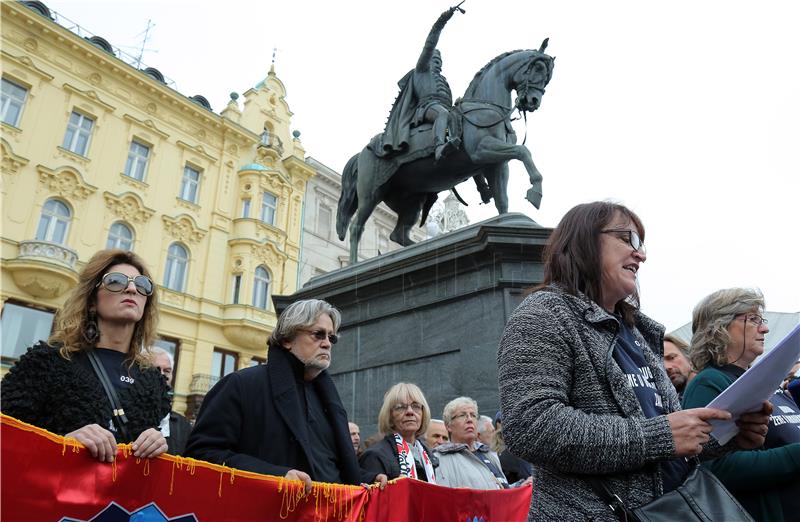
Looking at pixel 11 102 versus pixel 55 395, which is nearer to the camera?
pixel 55 395

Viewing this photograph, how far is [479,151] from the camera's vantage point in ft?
23.0

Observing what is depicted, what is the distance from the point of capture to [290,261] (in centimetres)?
2747

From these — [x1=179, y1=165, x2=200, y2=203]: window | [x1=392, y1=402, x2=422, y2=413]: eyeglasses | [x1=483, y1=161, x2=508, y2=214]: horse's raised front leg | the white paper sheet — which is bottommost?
the white paper sheet

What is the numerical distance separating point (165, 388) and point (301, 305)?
2.44 feet

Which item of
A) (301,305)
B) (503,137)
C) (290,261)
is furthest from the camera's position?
(290,261)

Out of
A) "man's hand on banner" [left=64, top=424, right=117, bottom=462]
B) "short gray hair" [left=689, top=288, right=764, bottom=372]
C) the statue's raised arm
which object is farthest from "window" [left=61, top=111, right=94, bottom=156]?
"short gray hair" [left=689, top=288, right=764, bottom=372]

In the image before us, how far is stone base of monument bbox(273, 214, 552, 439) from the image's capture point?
18.2 feet

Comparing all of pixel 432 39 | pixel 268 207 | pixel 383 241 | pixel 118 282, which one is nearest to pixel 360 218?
pixel 432 39

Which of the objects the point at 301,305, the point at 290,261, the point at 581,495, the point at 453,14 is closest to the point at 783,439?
the point at 581,495

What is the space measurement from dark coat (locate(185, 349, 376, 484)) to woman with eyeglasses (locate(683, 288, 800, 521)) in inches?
60.4

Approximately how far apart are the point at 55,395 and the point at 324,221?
28567 millimetres

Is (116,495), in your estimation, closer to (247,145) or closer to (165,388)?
(165,388)

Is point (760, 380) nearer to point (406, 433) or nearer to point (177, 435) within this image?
point (406, 433)

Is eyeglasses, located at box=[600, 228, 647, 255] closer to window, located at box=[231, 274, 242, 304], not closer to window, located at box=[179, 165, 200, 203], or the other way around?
window, located at box=[231, 274, 242, 304]
